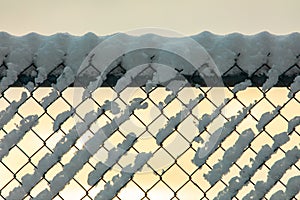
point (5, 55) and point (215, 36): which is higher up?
point (215, 36)

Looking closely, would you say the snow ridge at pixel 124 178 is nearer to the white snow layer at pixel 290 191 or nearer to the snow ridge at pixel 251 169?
the snow ridge at pixel 251 169

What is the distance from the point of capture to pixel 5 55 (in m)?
1.78

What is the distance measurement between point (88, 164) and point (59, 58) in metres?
0.36

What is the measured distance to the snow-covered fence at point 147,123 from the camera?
1.75 meters

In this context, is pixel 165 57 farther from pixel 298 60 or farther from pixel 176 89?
pixel 298 60

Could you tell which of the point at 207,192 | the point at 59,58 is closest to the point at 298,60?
the point at 207,192

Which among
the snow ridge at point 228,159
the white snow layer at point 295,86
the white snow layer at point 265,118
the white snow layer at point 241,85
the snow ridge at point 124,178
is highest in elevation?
the white snow layer at point 295,86

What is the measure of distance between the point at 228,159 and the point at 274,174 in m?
0.16

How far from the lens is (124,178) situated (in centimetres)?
175

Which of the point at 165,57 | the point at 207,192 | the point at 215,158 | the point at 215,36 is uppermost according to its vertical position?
the point at 215,36

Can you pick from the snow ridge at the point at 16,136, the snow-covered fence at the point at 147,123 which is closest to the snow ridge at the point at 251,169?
the snow-covered fence at the point at 147,123

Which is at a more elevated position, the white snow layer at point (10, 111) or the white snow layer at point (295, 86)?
the white snow layer at point (295, 86)

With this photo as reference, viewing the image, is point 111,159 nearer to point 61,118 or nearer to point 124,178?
point 124,178

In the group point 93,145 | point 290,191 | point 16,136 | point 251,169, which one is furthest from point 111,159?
point 290,191
